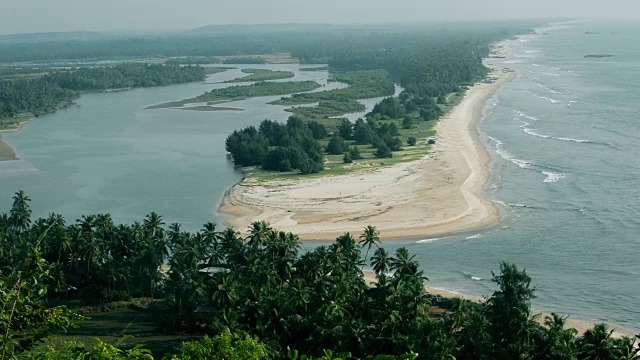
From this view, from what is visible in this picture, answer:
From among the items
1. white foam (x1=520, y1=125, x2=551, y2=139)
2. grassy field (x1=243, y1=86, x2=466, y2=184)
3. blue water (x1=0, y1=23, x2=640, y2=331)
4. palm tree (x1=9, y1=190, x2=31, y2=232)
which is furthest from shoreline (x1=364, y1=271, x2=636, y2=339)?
white foam (x1=520, y1=125, x2=551, y2=139)

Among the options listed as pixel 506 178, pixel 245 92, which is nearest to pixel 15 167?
pixel 506 178

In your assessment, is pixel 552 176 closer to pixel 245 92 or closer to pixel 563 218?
pixel 563 218

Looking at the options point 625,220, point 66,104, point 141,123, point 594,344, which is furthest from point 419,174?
point 66,104

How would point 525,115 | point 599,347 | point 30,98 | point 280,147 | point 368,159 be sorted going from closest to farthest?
point 599,347 → point 280,147 → point 368,159 → point 525,115 → point 30,98

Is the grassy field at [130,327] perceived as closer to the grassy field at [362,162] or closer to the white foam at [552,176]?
the grassy field at [362,162]

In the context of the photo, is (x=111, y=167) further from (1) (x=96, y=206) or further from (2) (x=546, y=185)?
(2) (x=546, y=185)
